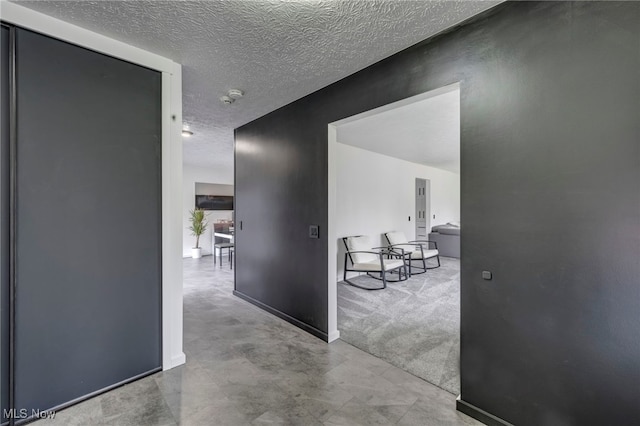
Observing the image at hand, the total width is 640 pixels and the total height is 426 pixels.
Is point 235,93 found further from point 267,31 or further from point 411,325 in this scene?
point 411,325

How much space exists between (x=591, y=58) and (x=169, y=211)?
283 centimetres

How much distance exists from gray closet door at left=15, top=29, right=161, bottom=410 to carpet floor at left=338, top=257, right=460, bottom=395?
1.98 m

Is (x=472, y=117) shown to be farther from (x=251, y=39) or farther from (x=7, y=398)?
(x=7, y=398)

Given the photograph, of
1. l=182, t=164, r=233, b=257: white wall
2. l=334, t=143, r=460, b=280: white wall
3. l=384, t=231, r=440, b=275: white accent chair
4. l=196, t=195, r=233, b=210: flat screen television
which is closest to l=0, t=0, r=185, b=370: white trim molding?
l=334, t=143, r=460, b=280: white wall

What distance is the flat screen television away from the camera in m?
7.82

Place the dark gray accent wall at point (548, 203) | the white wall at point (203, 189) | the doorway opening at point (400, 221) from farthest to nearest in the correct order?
1. the white wall at point (203, 189)
2. the doorway opening at point (400, 221)
3. the dark gray accent wall at point (548, 203)

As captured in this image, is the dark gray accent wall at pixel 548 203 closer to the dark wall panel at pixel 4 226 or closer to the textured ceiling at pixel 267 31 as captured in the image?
the textured ceiling at pixel 267 31

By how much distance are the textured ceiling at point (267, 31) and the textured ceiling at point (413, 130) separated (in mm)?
554

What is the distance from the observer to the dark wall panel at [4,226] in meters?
1.60

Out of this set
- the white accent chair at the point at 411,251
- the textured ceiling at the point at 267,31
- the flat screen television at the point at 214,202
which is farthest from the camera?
the flat screen television at the point at 214,202

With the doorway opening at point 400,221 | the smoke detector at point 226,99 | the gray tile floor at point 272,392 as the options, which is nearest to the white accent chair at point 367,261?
the doorway opening at point 400,221

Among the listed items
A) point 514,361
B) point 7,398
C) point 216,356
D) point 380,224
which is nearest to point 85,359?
point 7,398

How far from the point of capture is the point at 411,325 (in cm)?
310

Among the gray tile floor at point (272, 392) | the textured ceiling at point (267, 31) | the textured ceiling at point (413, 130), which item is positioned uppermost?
the textured ceiling at point (413, 130)
